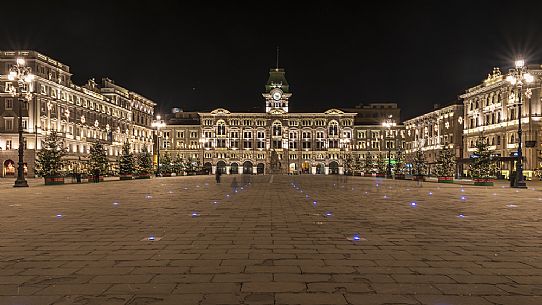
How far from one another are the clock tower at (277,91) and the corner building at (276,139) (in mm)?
646

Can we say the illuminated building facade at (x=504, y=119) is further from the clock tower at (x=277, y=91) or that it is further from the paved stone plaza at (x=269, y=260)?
the clock tower at (x=277, y=91)

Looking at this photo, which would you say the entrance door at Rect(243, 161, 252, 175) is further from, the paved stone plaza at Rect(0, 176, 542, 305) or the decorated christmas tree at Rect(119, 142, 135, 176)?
the paved stone plaza at Rect(0, 176, 542, 305)

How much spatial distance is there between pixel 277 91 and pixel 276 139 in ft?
51.7

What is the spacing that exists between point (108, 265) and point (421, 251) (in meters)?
6.66

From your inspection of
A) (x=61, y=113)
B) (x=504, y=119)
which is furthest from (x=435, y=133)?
(x=61, y=113)

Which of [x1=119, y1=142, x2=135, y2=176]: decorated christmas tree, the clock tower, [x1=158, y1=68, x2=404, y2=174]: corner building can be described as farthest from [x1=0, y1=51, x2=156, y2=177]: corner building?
the clock tower

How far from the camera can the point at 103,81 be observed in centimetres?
10231

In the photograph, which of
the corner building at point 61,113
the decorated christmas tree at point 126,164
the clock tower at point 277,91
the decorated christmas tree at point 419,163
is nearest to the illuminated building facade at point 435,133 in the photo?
the decorated christmas tree at point 419,163

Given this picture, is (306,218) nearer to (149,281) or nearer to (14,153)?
(149,281)

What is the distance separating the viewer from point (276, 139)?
140 metres

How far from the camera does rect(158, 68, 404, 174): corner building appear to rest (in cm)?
13762

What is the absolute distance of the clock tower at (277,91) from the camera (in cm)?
14250

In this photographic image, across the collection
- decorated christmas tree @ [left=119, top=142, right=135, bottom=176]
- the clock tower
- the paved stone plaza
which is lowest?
the paved stone plaza

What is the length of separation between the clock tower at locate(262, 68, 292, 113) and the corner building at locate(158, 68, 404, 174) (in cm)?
65
